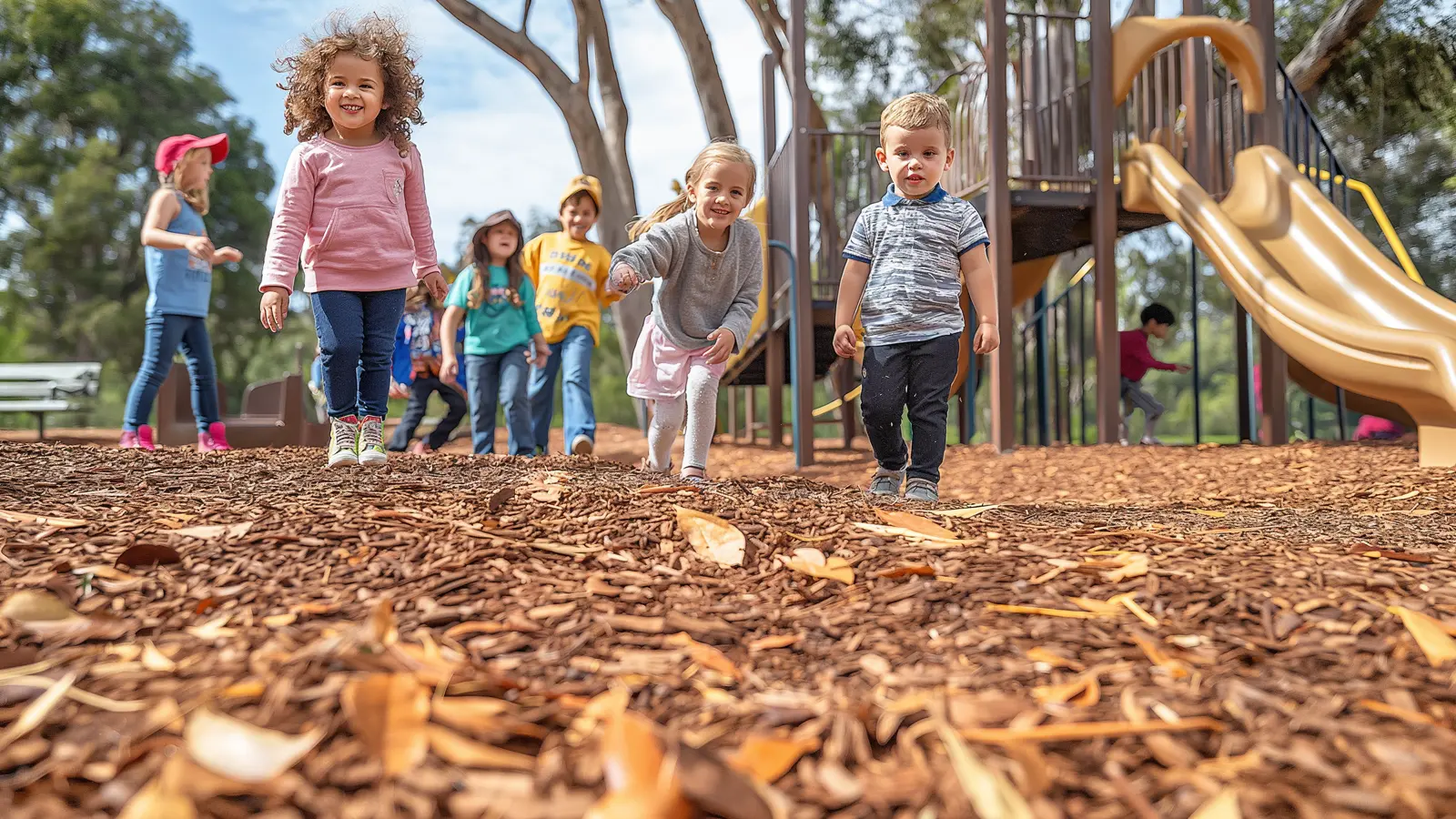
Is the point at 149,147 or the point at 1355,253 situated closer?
the point at 1355,253

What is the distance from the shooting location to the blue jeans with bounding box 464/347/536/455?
5.41 m

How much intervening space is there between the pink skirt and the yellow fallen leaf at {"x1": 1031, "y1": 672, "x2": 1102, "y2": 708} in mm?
2574

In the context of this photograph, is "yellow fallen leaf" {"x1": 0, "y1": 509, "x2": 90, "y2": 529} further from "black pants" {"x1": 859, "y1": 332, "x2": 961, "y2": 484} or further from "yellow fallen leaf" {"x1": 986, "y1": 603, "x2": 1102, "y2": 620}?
"black pants" {"x1": 859, "y1": 332, "x2": 961, "y2": 484}

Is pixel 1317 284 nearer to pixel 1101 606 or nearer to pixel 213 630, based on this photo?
pixel 1101 606

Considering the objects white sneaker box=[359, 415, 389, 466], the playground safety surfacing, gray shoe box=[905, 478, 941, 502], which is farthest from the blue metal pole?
the playground safety surfacing

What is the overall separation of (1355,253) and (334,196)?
654 centimetres

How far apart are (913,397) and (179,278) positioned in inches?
164

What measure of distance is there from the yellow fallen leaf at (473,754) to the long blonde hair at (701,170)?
2.82 metres

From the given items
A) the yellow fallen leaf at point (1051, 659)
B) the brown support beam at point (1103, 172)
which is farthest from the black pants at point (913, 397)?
the brown support beam at point (1103, 172)

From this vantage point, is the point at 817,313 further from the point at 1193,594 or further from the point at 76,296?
the point at 76,296

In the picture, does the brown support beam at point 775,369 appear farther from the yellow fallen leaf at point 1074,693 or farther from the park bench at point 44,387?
the park bench at point 44,387

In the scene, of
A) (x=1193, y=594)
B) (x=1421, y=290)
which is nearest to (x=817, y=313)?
(x=1421, y=290)

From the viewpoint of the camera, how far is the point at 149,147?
25812 millimetres

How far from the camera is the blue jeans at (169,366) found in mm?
5234
